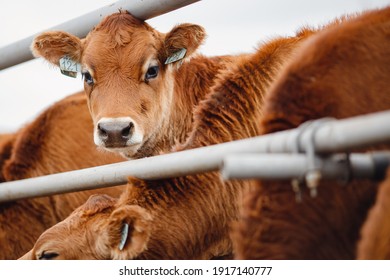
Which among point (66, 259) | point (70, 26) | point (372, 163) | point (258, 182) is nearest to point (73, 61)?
point (70, 26)

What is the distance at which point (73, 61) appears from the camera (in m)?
4.25

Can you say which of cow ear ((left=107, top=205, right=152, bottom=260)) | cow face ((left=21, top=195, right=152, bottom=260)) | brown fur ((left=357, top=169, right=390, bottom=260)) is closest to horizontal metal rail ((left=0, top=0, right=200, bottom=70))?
cow face ((left=21, top=195, right=152, bottom=260))

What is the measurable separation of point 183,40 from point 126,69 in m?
0.38

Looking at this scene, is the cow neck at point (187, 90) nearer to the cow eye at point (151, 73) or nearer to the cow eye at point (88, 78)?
the cow eye at point (151, 73)

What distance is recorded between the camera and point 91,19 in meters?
3.72

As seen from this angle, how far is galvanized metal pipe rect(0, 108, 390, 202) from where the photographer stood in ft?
4.91

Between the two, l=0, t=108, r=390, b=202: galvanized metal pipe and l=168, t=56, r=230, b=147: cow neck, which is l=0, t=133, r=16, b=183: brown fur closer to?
l=0, t=108, r=390, b=202: galvanized metal pipe

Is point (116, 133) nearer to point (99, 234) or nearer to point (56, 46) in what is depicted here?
point (56, 46)

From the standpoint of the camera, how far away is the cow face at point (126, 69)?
3.76m

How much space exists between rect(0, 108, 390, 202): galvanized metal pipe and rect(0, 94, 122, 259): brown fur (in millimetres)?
567

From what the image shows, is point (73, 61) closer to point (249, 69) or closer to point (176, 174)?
point (249, 69)

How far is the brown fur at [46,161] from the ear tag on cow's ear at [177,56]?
0.69 meters

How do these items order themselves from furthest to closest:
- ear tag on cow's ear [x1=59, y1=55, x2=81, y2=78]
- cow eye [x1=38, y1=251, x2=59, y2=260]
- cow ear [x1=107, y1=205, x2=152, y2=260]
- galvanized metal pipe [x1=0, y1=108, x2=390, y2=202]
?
ear tag on cow's ear [x1=59, y1=55, x2=81, y2=78] < cow eye [x1=38, y1=251, x2=59, y2=260] < cow ear [x1=107, y1=205, x2=152, y2=260] < galvanized metal pipe [x1=0, y1=108, x2=390, y2=202]

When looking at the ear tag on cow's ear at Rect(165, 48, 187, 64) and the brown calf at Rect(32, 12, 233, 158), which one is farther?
A: the ear tag on cow's ear at Rect(165, 48, 187, 64)
